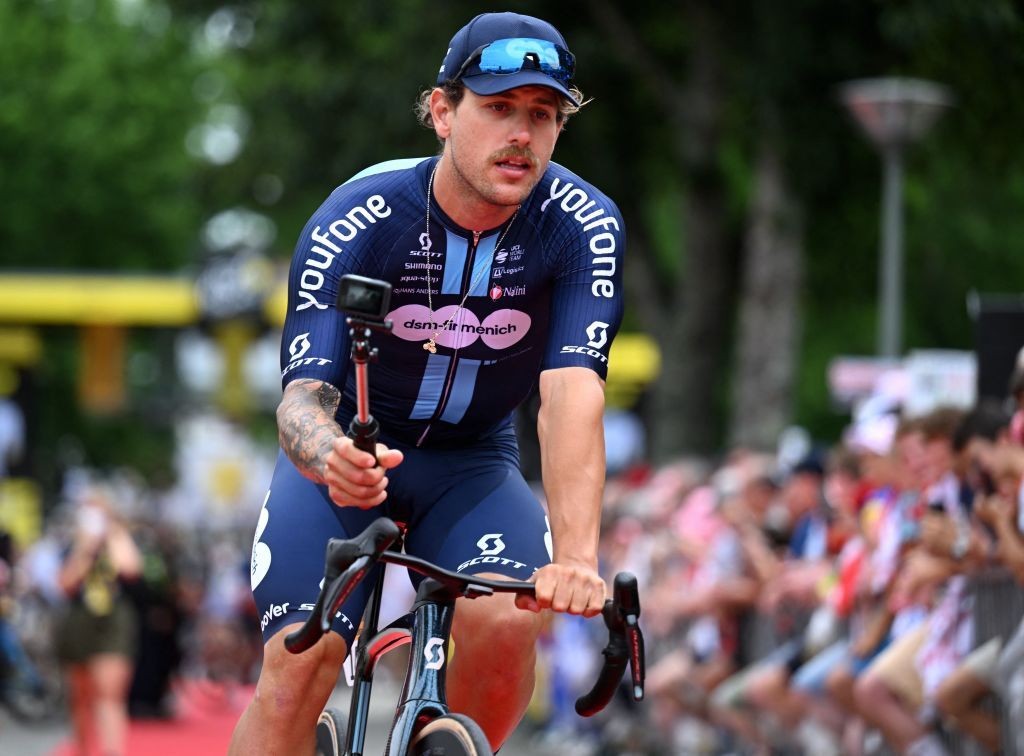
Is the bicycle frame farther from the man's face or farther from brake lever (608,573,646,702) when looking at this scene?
the man's face

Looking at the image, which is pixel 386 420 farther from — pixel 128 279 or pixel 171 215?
pixel 171 215

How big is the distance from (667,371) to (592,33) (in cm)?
411

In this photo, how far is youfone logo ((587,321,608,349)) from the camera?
531 centimetres

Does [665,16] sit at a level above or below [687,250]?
above

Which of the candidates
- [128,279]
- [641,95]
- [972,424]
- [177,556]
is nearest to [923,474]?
[972,424]

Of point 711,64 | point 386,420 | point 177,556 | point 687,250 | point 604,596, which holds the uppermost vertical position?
point 711,64

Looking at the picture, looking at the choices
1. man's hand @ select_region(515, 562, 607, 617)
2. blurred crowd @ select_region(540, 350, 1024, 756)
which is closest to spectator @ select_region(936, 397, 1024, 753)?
blurred crowd @ select_region(540, 350, 1024, 756)

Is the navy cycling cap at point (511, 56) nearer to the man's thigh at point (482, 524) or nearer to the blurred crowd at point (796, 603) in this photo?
the man's thigh at point (482, 524)

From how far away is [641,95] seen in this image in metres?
27.0

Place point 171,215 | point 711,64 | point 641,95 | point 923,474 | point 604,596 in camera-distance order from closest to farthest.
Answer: point 604,596 < point 923,474 < point 711,64 < point 641,95 < point 171,215

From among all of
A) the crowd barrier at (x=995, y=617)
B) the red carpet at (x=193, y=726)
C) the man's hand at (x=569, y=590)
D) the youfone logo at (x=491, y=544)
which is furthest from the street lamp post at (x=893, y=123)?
the man's hand at (x=569, y=590)

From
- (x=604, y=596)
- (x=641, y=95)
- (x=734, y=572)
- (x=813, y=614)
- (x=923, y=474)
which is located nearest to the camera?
(x=604, y=596)

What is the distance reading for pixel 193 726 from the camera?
882 inches

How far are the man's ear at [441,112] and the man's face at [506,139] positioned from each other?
61mm
